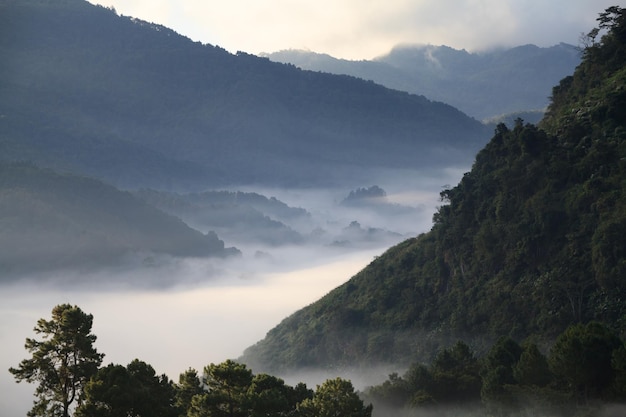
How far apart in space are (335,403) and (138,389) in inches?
497

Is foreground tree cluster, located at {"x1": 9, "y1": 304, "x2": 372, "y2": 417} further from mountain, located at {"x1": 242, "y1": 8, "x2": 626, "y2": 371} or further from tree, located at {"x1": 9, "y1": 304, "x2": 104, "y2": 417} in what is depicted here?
mountain, located at {"x1": 242, "y1": 8, "x2": 626, "y2": 371}

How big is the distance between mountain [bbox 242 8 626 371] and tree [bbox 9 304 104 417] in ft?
172

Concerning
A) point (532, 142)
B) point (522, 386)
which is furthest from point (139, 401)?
point (532, 142)

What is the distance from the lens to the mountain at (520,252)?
95.8m

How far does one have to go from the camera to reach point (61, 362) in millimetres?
61000

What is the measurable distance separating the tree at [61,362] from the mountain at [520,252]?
5243 cm

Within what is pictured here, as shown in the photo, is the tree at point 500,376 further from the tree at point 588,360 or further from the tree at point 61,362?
the tree at point 61,362

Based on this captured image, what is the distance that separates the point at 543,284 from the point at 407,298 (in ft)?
90.1

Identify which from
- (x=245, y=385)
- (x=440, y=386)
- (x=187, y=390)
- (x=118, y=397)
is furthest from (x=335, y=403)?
(x=440, y=386)

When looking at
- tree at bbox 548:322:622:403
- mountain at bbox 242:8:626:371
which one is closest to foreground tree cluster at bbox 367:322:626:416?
tree at bbox 548:322:622:403

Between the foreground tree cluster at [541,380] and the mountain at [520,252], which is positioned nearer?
the foreground tree cluster at [541,380]

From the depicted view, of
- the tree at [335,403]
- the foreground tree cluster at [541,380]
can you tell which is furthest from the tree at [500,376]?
the tree at [335,403]

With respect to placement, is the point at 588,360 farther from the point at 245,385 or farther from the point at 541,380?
the point at 245,385

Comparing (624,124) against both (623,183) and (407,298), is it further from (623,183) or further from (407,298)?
(407,298)
